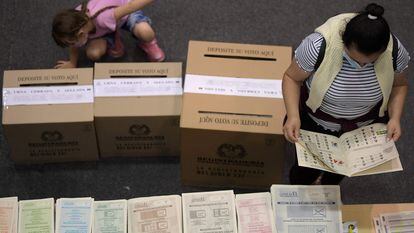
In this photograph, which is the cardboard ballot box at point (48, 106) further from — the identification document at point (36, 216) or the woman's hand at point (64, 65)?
the identification document at point (36, 216)

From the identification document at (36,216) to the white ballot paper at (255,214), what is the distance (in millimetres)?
562

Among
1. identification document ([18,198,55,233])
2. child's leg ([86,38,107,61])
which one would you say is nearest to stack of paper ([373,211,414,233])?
identification document ([18,198,55,233])

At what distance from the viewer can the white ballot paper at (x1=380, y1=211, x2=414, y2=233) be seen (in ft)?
5.12

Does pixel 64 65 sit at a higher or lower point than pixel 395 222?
higher

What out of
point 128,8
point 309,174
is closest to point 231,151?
point 309,174

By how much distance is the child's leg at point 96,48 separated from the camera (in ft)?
7.59

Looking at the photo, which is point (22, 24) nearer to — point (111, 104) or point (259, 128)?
point (111, 104)

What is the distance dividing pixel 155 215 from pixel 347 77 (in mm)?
691

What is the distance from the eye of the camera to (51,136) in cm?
203

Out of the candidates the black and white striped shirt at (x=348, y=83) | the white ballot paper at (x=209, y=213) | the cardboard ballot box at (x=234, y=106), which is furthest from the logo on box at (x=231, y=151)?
the black and white striped shirt at (x=348, y=83)

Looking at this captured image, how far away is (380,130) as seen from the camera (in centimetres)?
156

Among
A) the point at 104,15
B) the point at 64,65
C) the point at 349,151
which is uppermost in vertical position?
the point at 104,15

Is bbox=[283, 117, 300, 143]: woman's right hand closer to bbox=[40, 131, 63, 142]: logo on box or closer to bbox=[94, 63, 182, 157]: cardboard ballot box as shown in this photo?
bbox=[94, 63, 182, 157]: cardboard ballot box

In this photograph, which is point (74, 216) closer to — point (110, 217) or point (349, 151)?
point (110, 217)
